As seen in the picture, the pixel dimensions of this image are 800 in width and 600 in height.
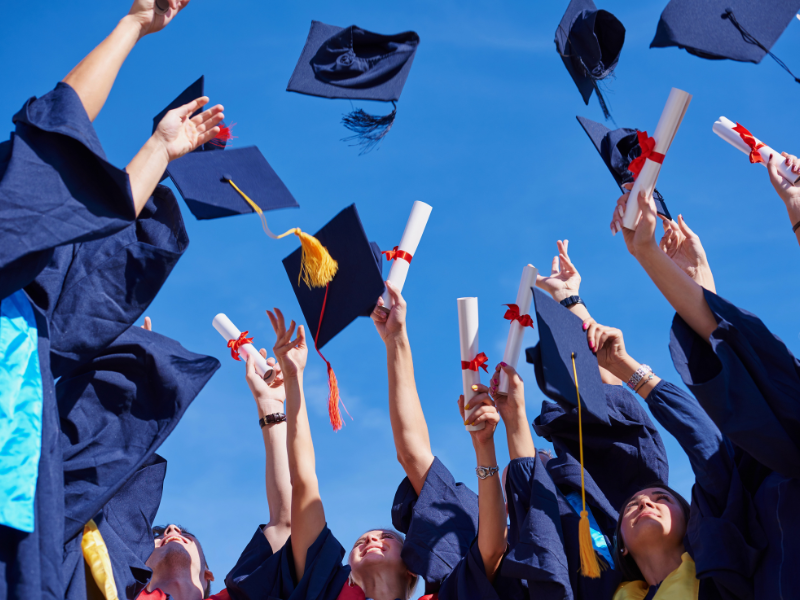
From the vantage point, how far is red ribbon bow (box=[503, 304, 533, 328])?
401cm

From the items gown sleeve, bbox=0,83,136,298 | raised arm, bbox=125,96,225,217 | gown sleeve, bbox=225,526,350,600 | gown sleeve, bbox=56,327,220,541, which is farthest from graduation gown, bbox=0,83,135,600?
gown sleeve, bbox=225,526,350,600

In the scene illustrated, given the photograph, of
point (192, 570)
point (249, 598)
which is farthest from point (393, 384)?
point (192, 570)

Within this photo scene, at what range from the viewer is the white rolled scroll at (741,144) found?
3.71 m

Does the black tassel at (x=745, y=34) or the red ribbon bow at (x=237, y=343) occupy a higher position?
the black tassel at (x=745, y=34)

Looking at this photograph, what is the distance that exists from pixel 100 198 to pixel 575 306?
9.22 ft

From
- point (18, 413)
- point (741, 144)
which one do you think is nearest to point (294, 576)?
point (18, 413)

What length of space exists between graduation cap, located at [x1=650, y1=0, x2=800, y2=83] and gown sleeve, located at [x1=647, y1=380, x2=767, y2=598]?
158cm

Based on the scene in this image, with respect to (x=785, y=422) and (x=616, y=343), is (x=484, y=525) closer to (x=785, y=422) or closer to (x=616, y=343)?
(x=616, y=343)

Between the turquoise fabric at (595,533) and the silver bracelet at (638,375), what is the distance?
0.77 meters

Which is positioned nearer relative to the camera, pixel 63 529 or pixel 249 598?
pixel 63 529

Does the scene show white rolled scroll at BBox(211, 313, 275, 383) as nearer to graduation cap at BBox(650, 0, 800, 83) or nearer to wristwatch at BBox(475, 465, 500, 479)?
wristwatch at BBox(475, 465, 500, 479)

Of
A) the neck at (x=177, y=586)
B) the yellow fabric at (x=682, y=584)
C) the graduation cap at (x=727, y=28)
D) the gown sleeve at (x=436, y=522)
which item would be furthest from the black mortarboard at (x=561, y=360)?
the neck at (x=177, y=586)

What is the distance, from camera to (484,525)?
3807 mm

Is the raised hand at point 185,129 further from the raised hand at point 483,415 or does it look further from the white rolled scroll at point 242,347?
the white rolled scroll at point 242,347
